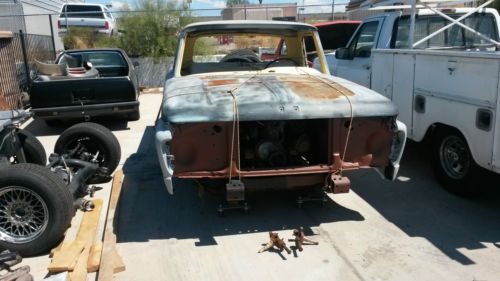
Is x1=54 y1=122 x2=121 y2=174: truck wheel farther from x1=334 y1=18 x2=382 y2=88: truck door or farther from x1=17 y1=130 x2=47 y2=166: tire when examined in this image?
x1=334 y1=18 x2=382 y2=88: truck door

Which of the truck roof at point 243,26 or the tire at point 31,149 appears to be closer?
the tire at point 31,149

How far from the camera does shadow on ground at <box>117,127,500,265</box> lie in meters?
4.33

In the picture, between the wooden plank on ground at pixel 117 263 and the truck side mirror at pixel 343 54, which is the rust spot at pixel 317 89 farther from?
the truck side mirror at pixel 343 54

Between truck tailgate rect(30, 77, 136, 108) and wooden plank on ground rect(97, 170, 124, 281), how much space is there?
3.31m

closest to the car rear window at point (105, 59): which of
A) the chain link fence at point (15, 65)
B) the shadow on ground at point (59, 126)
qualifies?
the shadow on ground at point (59, 126)

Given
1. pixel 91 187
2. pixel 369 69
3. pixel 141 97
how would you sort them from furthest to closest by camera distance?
pixel 141 97
pixel 369 69
pixel 91 187

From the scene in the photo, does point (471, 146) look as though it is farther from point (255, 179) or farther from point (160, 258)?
point (160, 258)

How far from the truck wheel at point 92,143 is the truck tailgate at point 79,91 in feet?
9.64

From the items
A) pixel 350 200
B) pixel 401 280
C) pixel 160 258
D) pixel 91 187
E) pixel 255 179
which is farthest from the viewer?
pixel 91 187

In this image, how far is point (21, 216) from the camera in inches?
157

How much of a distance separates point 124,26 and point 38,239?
12.7 meters

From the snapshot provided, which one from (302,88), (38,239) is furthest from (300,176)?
(38,239)

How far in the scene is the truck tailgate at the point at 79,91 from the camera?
828cm

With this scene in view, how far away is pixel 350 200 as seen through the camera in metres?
5.16
